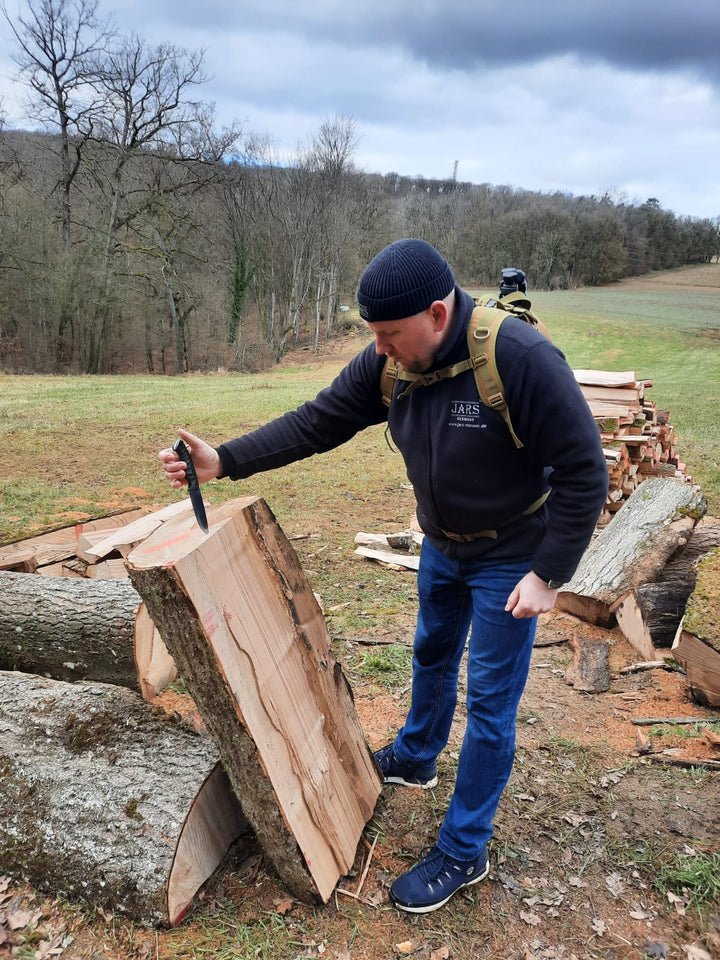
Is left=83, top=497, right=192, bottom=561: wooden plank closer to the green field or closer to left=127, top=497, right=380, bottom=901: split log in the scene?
the green field

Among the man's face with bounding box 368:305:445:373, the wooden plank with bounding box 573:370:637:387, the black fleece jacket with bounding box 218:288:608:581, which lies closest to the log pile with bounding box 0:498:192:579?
the black fleece jacket with bounding box 218:288:608:581

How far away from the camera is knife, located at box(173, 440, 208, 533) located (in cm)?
195

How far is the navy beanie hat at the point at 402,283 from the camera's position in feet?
5.89

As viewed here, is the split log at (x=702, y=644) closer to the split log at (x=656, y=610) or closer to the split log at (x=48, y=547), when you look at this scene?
the split log at (x=656, y=610)

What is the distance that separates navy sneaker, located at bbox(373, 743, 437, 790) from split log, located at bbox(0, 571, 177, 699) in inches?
52.2

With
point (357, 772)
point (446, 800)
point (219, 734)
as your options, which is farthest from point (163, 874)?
point (446, 800)

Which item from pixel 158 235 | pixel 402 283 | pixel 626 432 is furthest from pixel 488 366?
pixel 158 235

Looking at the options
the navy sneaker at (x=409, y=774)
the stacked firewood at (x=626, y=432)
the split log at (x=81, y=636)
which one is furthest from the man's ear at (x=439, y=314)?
the stacked firewood at (x=626, y=432)

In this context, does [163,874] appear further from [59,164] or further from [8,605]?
[59,164]

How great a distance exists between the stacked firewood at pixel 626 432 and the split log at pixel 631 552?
1837 millimetres

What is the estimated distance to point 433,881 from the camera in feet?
7.01

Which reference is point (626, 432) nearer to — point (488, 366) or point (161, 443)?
point (488, 366)

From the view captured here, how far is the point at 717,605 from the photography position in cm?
331

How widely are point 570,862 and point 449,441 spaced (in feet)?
5.34
